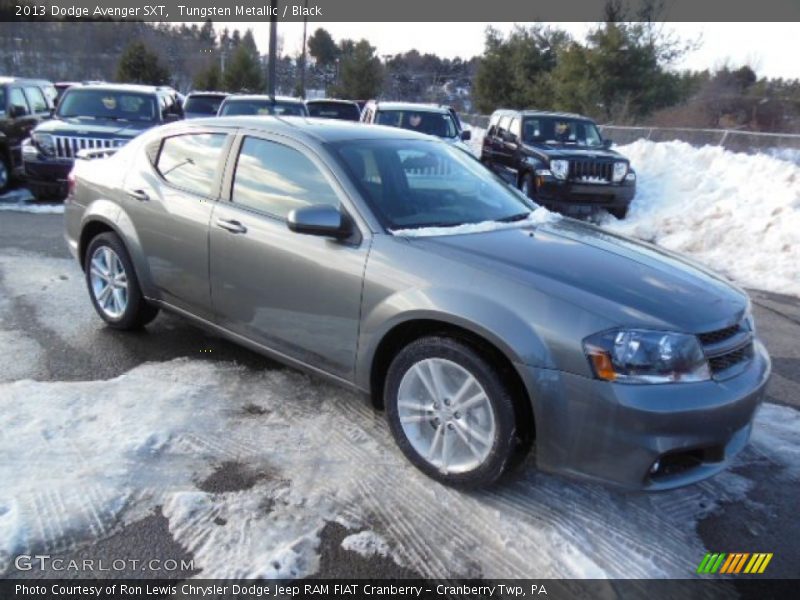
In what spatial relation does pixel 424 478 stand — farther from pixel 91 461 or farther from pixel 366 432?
pixel 91 461

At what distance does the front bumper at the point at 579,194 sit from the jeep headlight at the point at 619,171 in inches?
3.6

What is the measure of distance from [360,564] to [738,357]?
6.35 feet

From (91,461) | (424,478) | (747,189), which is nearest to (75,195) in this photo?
(91,461)

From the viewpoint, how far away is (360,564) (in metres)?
2.54

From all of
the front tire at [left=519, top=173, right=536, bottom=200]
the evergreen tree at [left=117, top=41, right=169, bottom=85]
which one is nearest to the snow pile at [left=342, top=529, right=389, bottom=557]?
the front tire at [left=519, top=173, right=536, bottom=200]

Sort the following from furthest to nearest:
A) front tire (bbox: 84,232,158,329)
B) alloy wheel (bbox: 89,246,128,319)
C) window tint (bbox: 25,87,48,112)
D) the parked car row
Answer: window tint (bbox: 25,87,48,112) < the parked car row < alloy wheel (bbox: 89,246,128,319) < front tire (bbox: 84,232,158,329)

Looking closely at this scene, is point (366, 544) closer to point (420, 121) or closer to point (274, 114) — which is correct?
point (274, 114)

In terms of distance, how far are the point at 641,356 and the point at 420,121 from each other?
10.2m

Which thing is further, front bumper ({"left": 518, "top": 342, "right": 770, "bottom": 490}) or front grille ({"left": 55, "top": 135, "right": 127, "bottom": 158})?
front grille ({"left": 55, "top": 135, "right": 127, "bottom": 158})

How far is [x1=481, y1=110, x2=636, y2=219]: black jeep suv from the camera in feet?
35.2

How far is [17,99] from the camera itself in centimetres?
1118

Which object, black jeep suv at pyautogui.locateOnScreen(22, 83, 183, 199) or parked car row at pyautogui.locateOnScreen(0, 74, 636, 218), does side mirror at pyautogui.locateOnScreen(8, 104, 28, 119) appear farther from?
black jeep suv at pyautogui.locateOnScreen(22, 83, 183, 199)

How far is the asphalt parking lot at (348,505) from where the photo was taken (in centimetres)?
258

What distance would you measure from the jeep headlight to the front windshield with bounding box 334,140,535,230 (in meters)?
7.37
